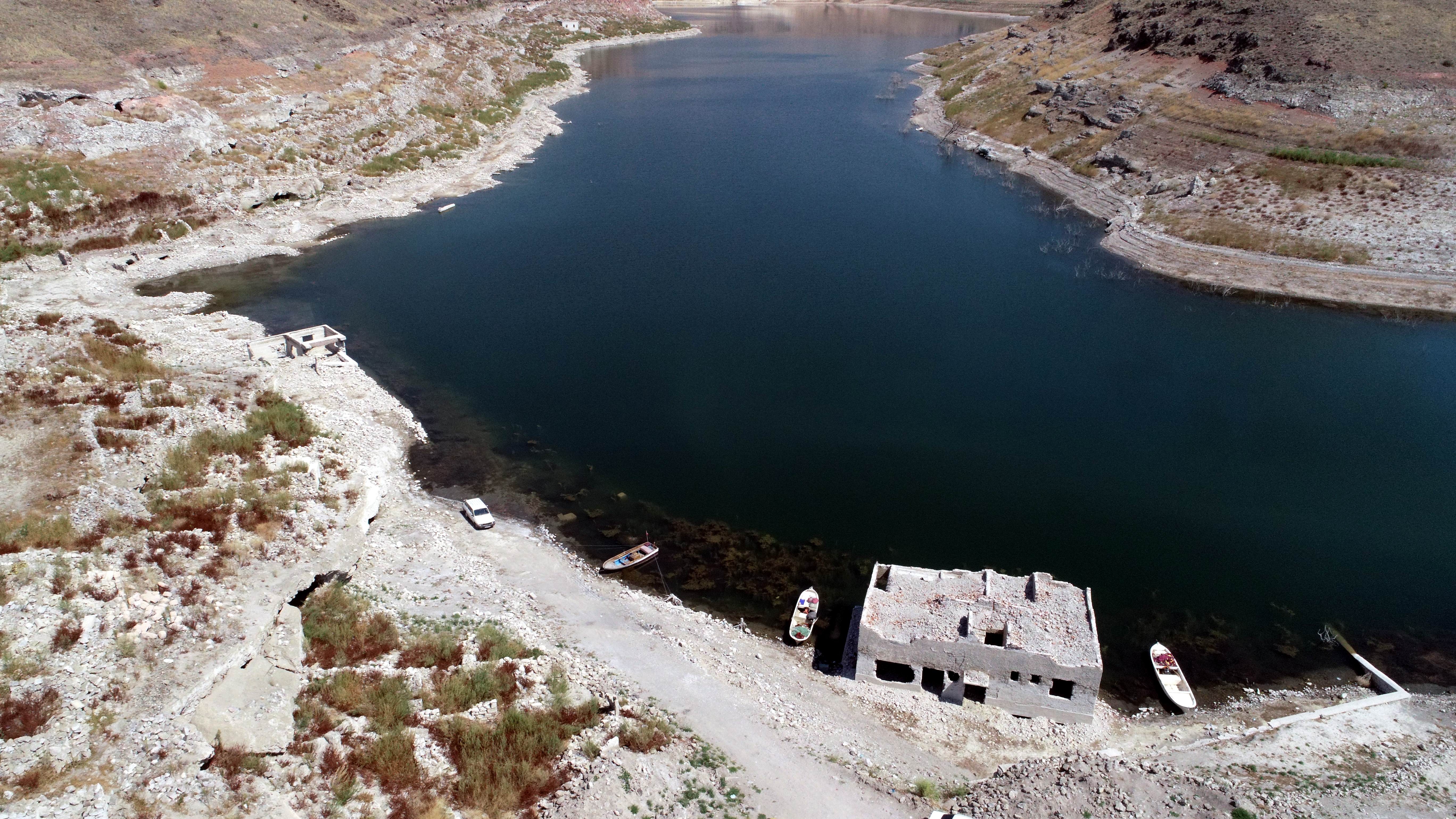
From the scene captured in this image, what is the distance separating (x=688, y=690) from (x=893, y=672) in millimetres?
8087

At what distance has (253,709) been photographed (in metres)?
25.1

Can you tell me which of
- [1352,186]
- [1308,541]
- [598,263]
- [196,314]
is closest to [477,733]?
[1308,541]

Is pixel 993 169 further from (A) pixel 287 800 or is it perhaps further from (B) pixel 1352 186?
(A) pixel 287 800

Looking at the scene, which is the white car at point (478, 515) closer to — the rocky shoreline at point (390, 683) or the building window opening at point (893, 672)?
the rocky shoreline at point (390, 683)

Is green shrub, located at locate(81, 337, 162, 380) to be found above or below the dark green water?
above

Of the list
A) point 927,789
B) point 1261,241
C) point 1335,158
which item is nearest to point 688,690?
point 927,789

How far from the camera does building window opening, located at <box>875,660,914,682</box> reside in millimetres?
32812

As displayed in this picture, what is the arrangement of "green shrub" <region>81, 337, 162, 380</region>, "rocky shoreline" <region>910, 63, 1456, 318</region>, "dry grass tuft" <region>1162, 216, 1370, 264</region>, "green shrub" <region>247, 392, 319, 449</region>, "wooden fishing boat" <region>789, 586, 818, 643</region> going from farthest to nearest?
"dry grass tuft" <region>1162, 216, 1370, 264</region> < "rocky shoreline" <region>910, 63, 1456, 318</region> < "green shrub" <region>81, 337, 162, 380</region> < "green shrub" <region>247, 392, 319, 449</region> < "wooden fishing boat" <region>789, 586, 818, 643</region>

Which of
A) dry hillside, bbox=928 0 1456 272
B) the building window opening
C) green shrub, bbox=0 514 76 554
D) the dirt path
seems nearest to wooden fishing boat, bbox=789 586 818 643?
the building window opening

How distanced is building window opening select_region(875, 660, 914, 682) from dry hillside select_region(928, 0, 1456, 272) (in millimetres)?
62124

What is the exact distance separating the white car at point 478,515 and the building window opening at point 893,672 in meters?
20.2

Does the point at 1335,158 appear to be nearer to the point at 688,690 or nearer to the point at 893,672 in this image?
the point at 893,672

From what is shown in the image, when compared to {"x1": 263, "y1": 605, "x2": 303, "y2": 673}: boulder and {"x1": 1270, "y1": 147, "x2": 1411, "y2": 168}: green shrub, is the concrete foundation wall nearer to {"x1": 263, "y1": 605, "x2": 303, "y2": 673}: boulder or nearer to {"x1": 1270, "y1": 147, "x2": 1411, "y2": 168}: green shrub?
{"x1": 263, "y1": 605, "x2": 303, "y2": 673}: boulder

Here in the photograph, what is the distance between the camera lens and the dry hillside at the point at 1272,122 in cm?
7444
